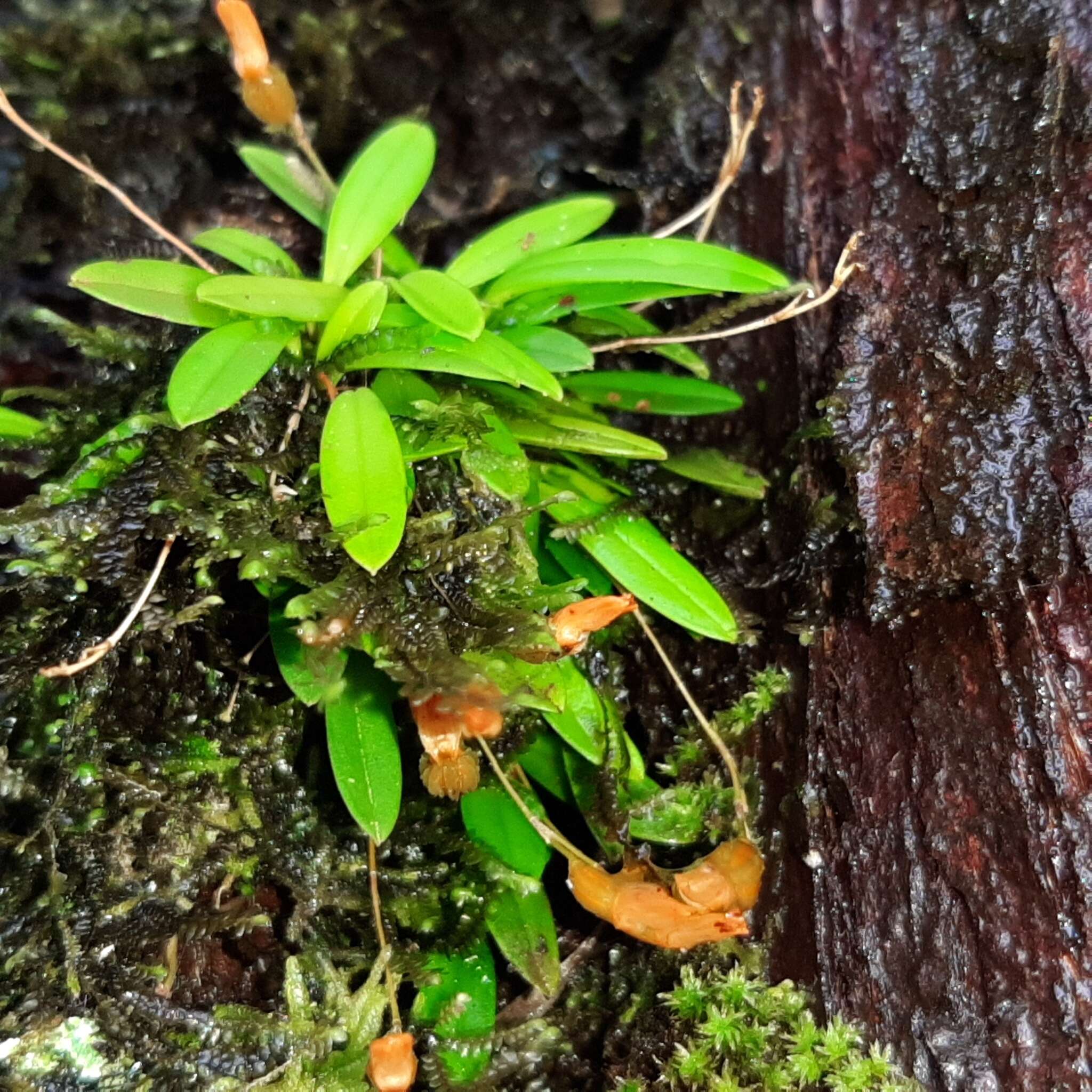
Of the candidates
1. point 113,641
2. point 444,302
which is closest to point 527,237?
point 444,302

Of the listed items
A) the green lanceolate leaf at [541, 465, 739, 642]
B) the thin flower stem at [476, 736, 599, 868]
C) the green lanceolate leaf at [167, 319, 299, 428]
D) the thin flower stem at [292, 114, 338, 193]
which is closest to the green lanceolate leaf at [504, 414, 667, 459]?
the green lanceolate leaf at [541, 465, 739, 642]

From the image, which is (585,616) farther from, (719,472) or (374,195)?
(374,195)

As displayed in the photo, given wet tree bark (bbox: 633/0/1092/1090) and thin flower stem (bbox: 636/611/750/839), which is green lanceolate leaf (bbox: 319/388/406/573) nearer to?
thin flower stem (bbox: 636/611/750/839)

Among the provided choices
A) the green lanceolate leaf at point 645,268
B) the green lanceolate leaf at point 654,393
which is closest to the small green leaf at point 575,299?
the green lanceolate leaf at point 645,268

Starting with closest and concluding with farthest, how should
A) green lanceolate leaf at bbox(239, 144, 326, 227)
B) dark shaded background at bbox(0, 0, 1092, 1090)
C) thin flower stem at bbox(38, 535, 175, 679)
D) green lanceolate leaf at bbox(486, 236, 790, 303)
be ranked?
thin flower stem at bbox(38, 535, 175, 679), dark shaded background at bbox(0, 0, 1092, 1090), green lanceolate leaf at bbox(486, 236, 790, 303), green lanceolate leaf at bbox(239, 144, 326, 227)

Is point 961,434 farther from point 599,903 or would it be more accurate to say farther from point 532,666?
point 599,903

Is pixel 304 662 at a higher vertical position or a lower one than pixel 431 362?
lower

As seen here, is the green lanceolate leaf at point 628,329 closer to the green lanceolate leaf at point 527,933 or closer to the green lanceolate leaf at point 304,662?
the green lanceolate leaf at point 304,662
